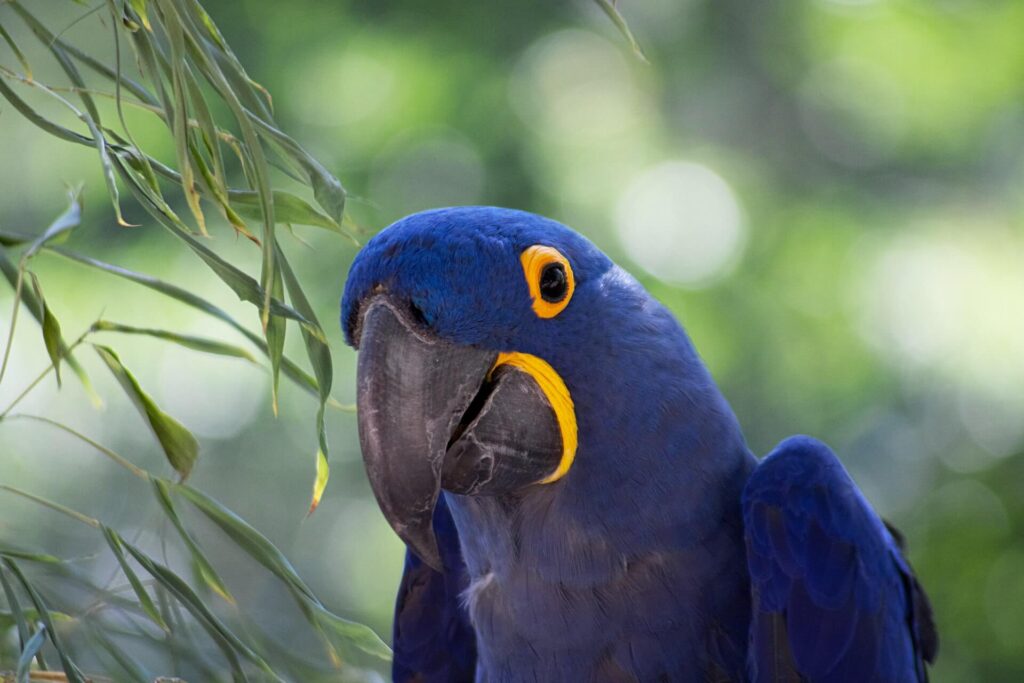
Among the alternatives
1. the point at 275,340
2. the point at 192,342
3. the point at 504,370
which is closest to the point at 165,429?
the point at 192,342

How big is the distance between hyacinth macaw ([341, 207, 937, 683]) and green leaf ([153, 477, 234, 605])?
6.8 inches

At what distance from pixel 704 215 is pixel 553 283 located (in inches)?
107

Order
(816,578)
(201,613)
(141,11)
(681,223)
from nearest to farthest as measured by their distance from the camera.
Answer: (141,11), (201,613), (816,578), (681,223)

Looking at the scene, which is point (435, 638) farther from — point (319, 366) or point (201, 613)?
point (319, 366)

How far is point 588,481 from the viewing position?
1133 mm

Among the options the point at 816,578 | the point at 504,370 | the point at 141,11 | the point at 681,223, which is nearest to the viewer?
the point at 141,11

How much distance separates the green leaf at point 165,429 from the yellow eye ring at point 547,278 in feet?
1.15

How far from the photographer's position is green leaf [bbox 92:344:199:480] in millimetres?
972

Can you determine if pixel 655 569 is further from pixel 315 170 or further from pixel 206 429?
pixel 206 429

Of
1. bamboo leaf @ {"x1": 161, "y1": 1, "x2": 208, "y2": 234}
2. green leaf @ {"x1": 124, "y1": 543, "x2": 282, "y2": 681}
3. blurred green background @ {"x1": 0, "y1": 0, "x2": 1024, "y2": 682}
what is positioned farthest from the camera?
blurred green background @ {"x1": 0, "y1": 0, "x2": 1024, "y2": 682}

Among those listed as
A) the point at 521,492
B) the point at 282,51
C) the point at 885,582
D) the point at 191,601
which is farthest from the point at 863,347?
the point at 191,601

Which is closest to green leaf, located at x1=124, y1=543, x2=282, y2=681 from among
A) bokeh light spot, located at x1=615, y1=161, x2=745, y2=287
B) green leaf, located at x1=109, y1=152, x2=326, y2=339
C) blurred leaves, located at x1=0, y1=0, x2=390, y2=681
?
blurred leaves, located at x1=0, y1=0, x2=390, y2=681

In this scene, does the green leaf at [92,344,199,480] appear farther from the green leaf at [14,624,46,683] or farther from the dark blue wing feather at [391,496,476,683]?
the dark blue wing feather at [391,496,476,683]

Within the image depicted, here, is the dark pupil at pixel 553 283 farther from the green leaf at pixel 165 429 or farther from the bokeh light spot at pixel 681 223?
the bokeh light spot at pixel 681 223
